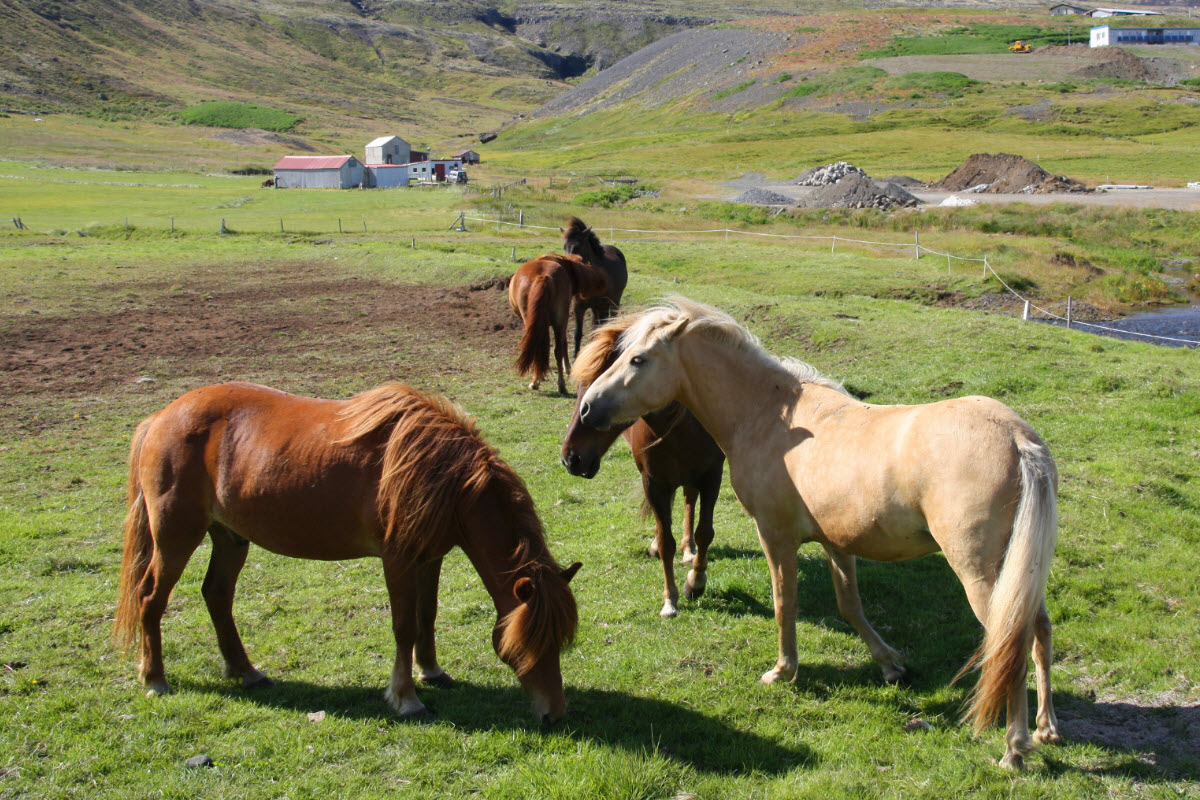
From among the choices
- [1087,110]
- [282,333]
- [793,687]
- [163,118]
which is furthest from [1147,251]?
[163,118]

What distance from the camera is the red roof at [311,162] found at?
75.9 m

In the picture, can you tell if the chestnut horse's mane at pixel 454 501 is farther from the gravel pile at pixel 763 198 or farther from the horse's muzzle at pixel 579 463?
the gravel pile at pixel 763 198

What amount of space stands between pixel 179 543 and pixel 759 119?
4312 inches

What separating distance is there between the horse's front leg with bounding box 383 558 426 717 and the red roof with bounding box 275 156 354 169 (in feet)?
259

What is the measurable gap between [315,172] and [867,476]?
261 ft

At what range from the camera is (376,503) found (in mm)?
4793

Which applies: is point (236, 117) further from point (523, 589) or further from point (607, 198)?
point (523, 589)

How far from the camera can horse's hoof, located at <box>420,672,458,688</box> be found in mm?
5297

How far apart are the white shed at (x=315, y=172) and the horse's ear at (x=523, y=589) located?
3039 inches

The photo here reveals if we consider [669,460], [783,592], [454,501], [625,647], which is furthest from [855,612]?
[454,501]

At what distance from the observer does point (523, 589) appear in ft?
14.1

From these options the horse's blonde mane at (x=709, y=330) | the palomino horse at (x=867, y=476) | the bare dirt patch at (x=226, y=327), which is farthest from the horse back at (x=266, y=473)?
the bare dirt patch at (x=226, y=327)

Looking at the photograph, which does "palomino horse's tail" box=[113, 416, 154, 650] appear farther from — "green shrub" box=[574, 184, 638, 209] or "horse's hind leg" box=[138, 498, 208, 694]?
"green shrub" box=[574, 184, 638, 209]

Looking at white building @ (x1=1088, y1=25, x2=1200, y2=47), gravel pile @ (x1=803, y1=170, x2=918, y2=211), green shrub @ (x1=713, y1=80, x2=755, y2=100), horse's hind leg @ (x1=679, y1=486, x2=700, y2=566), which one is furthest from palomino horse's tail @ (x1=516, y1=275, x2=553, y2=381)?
white building @ (x1=1088, y1=25, x2=1200, y2=47)
